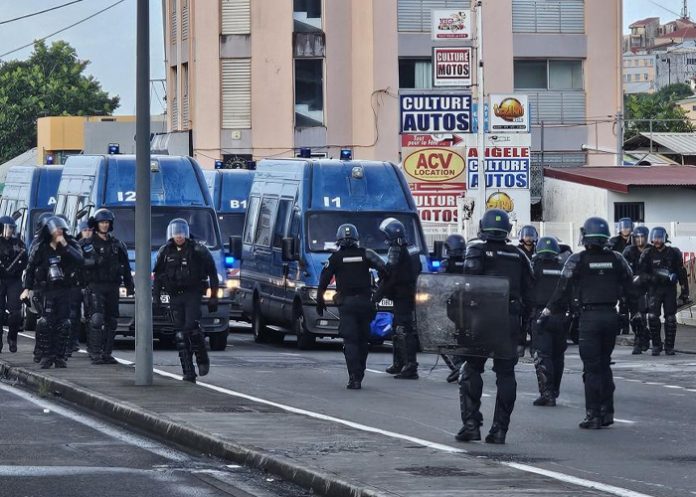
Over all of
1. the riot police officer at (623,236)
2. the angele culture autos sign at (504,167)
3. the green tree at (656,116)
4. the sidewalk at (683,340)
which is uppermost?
the green tree at (656,116)

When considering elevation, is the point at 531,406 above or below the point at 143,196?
below

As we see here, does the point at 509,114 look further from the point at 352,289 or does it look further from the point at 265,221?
the point at 352,289

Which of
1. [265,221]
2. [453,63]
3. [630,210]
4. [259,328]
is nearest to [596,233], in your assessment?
[265,221]

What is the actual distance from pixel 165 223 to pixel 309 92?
28.2 metres

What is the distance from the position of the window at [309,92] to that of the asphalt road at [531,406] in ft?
89.9

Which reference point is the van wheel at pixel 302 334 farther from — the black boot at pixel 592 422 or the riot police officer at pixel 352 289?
the black boot at pixel 592 422

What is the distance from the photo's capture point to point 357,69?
52.8m

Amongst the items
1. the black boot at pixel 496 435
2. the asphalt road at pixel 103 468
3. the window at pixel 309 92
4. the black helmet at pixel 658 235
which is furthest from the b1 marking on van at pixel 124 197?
the window at pixel 309 92

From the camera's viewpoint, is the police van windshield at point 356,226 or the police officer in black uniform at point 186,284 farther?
the police van windshield at point 356,226

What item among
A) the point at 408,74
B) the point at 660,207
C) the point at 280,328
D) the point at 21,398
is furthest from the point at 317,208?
the point at 408,74

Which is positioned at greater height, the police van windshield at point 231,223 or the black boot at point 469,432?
the police van windshield at point 231,223

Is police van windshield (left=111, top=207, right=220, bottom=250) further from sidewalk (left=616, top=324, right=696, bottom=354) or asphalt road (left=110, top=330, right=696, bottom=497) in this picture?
sidewalk (left=616, top=324, right=696, bottom=354)

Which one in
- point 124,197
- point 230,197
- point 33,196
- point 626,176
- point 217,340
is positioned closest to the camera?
point 217,340

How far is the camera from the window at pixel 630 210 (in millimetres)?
45594
